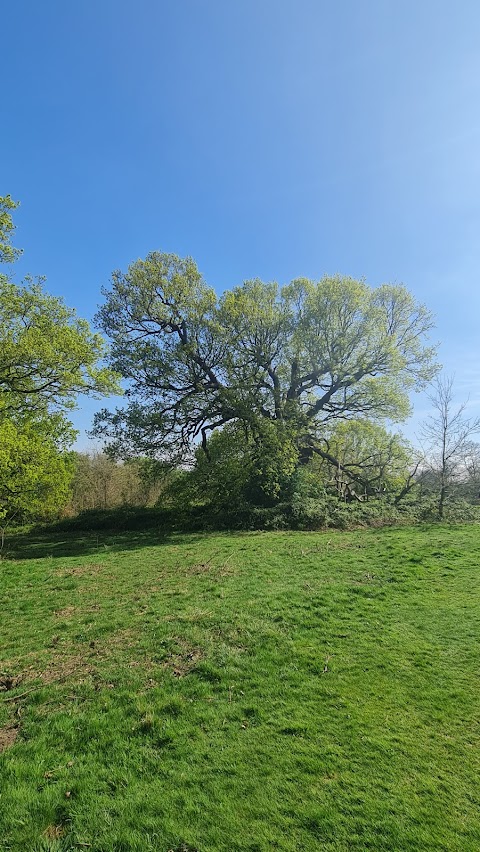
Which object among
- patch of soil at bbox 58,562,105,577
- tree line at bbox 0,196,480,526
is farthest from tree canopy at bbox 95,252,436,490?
patch of soil at bbox 58,562,105,577

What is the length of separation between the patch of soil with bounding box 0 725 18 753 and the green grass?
0.24ft

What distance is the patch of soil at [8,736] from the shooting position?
13.9 feet

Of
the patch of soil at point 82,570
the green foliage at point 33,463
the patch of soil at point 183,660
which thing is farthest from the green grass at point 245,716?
the green foliage at point 33,463

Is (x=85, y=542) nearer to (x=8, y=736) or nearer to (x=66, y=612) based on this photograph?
(x=66, y=612)

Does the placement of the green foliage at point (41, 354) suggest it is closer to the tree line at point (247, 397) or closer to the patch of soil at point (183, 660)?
the tree line at point (247, 397)

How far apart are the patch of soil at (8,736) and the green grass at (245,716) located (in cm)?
7

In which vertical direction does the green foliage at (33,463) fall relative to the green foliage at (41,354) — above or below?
below

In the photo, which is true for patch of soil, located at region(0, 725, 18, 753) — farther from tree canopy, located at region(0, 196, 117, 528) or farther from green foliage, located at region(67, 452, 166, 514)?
green foliage, located at region(67, 452, 166, 514)

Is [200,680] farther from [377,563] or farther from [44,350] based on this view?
[44,350]

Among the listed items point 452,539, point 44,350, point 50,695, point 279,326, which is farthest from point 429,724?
point 279,326

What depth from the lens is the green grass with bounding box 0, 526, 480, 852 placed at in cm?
311

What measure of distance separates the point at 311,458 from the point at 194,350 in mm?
10141

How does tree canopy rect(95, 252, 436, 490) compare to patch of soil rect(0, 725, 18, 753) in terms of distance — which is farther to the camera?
tree canopy rect(95, 252, 436, 490)

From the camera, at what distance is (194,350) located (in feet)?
71.6
